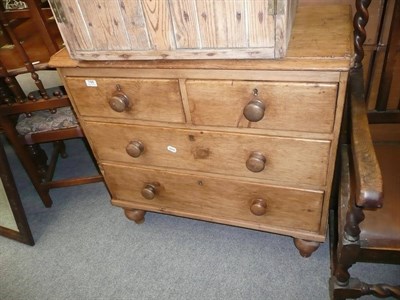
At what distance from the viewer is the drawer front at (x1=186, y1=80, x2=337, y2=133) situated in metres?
0.93

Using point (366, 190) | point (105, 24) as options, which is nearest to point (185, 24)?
point (105, 24)

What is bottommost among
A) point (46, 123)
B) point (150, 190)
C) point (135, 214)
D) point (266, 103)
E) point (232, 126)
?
point (135, 214)

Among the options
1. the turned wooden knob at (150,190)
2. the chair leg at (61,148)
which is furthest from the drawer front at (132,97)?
the chair leg at (61,148)

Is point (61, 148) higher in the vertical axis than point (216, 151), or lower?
lower

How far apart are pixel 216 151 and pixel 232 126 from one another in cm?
15

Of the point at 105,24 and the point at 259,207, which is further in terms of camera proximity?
the point at 259,207

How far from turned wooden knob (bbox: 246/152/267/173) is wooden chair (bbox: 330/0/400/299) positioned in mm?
284

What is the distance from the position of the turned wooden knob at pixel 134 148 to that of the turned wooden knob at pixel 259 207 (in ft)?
1.70

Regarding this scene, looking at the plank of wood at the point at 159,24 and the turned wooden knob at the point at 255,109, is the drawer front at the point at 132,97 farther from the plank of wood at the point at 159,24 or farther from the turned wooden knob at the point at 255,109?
the turned wooden knob at the point at 255,109

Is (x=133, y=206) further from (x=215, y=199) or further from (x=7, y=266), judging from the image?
(x=7, y=266)

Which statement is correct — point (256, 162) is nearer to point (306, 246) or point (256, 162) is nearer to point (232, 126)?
point (232, 126)

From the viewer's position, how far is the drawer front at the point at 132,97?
43.1 inches

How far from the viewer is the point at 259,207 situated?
1.25 metres

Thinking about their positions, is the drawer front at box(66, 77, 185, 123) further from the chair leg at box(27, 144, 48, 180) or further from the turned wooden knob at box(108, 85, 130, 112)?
the chair leg at box(27, 144, 48, 180)
